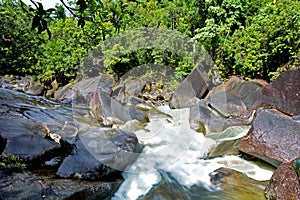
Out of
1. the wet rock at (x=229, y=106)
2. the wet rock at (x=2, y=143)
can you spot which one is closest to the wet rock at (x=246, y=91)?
the wet rock at (x=229, y=106)

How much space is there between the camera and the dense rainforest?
33.3 ft

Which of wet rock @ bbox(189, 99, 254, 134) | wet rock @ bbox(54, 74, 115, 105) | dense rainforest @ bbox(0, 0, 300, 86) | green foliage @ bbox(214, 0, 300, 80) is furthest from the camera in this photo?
wet rock @ bbox(54, 74, 115, 105)

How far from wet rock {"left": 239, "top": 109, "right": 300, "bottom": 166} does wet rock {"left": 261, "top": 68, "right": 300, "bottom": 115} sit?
2.18m

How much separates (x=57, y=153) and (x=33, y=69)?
49.7 ft

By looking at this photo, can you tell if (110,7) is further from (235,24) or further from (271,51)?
(235,24)

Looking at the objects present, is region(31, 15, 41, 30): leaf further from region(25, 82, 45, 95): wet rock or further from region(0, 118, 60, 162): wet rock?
region(25, 82, 45, 95): wet rock

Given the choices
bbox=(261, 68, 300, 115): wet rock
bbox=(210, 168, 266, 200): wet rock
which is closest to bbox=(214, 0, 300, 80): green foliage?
bbox=(261, 68, 300, 115): wet rock

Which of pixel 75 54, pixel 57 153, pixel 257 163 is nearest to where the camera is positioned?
pixel 57 153

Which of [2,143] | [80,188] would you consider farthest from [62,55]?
[80,188]

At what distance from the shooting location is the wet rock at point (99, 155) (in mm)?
3342

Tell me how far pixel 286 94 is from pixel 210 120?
1930mm

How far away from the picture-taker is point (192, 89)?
33.1ft

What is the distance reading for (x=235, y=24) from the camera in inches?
558

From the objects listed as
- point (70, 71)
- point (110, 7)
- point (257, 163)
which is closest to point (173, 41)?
point (70, 71)
